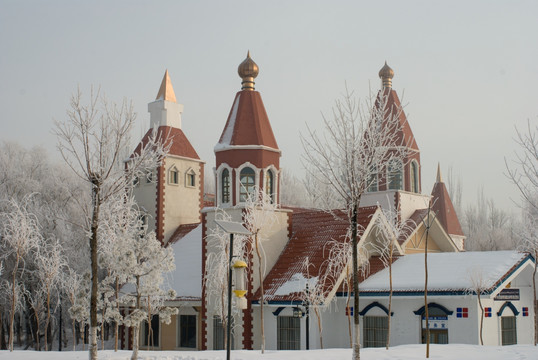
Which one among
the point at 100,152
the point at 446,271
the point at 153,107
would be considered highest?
the point at 153,107

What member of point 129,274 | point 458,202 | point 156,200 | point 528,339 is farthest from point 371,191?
point 458,202

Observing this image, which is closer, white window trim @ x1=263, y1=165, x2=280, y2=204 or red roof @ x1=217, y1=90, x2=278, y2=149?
white window trim @ x1=263, y1=165, x2=280, y2=204

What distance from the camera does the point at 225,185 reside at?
26719 mm

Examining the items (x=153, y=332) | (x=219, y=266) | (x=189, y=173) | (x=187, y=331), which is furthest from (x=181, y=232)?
(x=219, y=266)

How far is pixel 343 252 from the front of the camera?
23.9 m

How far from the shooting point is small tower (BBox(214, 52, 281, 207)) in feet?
86.2

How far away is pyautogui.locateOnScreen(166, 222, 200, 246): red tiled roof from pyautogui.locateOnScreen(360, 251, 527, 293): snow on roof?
1143 cm

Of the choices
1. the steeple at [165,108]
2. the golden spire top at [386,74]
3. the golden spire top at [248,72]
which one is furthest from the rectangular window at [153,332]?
the golden spire top at [386,74]

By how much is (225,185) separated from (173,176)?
8.69 meters

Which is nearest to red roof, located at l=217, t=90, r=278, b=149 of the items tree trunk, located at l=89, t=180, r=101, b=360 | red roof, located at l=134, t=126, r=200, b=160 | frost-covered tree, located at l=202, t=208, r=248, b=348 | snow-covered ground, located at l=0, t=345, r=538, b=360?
frost-covered tree, located at l=202, t=208, r=248, b=348

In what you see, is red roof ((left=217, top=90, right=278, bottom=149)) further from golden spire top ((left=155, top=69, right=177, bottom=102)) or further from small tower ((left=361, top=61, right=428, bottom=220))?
golden spire top ((left=155, top=69, right=177, bottom=102))

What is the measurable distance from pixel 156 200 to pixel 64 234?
6087mm

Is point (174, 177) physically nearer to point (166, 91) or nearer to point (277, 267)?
point (166, 91)

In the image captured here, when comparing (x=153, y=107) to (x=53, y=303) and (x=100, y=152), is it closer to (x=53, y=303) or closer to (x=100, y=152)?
(x=53, y=303)
